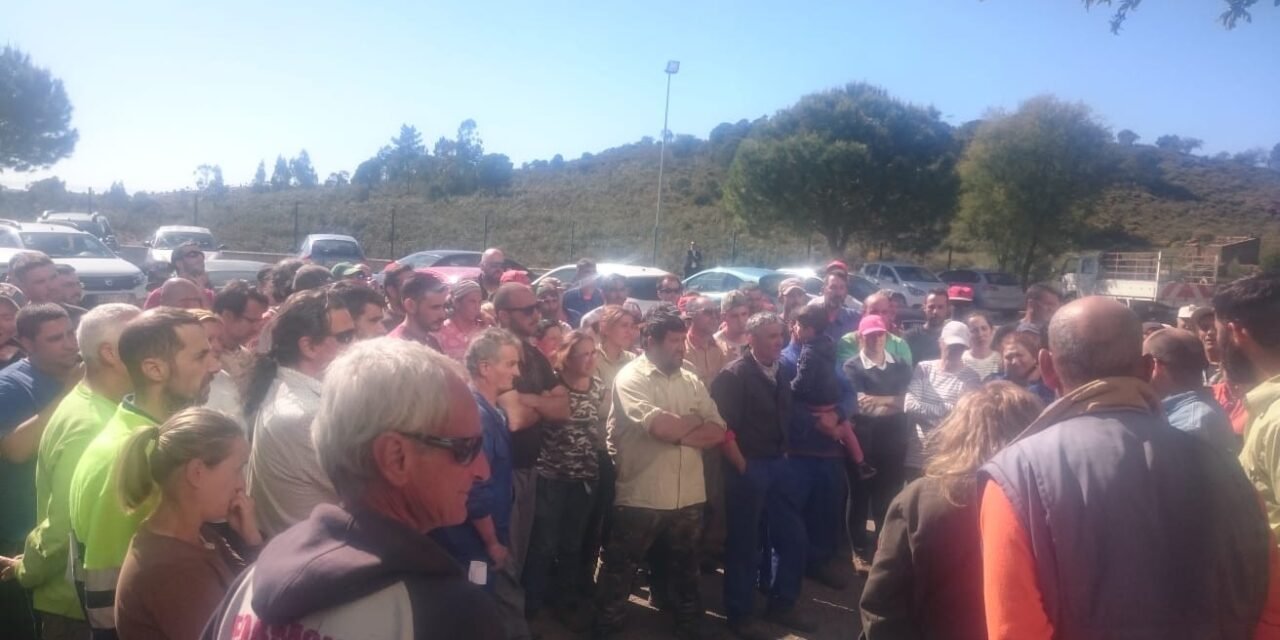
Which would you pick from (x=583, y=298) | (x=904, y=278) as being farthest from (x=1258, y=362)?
(x=904, y=278)

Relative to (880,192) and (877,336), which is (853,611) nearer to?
(877,336)

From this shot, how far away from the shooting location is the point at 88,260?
51.0ft

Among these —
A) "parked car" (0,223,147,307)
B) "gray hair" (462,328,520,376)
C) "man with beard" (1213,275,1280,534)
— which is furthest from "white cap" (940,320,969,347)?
"parked car" (0,223,147,307)

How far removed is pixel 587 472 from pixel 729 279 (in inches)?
579

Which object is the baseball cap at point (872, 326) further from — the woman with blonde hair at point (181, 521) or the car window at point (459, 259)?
the car window at point (459, 259)

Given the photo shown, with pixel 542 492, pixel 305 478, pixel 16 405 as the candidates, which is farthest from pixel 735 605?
pixel 16 405

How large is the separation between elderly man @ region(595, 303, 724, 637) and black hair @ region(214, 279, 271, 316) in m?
2.11

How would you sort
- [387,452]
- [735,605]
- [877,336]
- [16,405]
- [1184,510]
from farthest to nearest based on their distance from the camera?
1. [877,336]
2. [735,605]
3. [16,405]
4. [1184,510]
5. [387,452]

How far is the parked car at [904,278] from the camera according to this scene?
87.0 feet

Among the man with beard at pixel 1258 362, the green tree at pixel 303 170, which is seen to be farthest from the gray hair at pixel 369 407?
the green tree at pixel 303 170

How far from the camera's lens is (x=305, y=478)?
2.81 metres

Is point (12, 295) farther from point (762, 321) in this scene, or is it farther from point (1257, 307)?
point (1257, 307)

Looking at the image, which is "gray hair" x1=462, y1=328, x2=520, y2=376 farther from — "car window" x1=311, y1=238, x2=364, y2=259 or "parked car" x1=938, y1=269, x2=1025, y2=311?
"parked car" x1=938, y1=269, x2=1025, y2=311

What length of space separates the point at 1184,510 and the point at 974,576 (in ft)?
2.53
